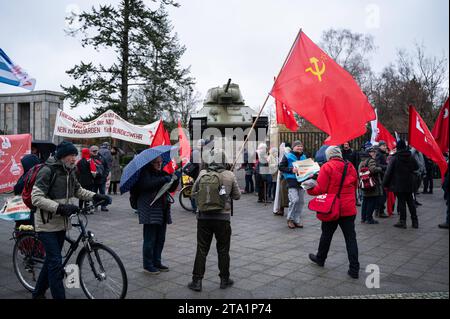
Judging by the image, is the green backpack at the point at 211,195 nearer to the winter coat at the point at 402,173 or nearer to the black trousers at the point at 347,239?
the black trousers at the point at 347,239

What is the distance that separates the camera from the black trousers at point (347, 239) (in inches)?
208

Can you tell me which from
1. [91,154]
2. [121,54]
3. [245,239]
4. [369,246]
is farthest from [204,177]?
[121,54]

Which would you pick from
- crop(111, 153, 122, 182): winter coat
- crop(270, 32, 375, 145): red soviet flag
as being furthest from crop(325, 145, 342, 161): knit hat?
crop(111, 153, 122, 182): winter coat

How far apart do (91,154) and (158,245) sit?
6129mm

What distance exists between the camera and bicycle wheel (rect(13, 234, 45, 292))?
4844mm

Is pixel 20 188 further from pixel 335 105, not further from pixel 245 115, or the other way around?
pixel 245 115

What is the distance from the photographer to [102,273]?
428 centimetres

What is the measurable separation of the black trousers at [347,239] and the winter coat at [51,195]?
11.7 ft

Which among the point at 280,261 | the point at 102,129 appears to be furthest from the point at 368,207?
the point at 102,129

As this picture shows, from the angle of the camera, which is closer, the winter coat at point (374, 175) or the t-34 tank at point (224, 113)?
the winter coat at point (374, 175)

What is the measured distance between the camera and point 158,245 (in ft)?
18.5

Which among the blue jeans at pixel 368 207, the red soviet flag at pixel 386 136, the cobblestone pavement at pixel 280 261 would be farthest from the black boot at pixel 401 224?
the red soviet flag at pixel 386 136

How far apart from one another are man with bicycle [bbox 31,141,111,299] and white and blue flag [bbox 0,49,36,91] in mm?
2918

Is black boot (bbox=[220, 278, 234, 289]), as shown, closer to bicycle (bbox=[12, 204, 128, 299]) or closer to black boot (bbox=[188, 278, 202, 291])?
black boot (bbox=[188, 278, 202, 291])
